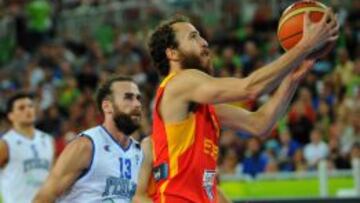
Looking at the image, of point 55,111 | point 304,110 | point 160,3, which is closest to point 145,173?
point 304,110

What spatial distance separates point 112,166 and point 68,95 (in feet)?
40.8

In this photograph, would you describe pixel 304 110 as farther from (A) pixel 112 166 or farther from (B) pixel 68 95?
(A) pixel 112 166

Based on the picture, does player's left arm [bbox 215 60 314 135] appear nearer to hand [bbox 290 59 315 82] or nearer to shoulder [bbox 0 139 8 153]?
hand [bbox 290 59 315 82]

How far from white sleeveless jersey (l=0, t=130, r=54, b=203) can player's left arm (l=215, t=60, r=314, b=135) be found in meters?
4.65

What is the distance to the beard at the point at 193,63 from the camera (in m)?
6.18

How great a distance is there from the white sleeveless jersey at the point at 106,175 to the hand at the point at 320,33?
111 inches

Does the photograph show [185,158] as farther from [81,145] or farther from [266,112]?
[81,145]

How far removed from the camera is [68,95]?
20312 millimetres

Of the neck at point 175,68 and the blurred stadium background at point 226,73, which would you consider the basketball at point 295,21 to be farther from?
the blurred stadium background at point 226,73

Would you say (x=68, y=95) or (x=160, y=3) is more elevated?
(x=160, y=3)

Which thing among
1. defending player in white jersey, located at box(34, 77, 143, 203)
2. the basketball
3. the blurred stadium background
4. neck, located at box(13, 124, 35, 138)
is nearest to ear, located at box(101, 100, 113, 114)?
defending player in white jersey, located at box(34, 77, 143, 203)

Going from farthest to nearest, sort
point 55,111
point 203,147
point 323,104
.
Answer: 1. point 55,111
2. point 323,104
3. point 203,147

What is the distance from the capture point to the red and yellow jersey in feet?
20.1

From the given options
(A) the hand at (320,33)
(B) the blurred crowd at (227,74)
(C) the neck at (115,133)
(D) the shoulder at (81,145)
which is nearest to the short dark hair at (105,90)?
(C) the neck at (115,133)
